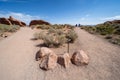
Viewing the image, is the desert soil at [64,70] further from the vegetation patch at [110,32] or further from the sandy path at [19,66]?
the vegetation patch at [110,32]

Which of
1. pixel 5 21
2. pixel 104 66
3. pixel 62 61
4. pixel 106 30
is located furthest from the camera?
pixel 5 21

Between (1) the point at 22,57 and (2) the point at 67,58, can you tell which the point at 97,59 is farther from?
(1) the point at 22,57

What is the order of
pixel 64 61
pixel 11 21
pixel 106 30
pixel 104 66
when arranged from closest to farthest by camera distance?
1. pixel 104 66
2. pixel 64 61
3. pixel 106 30
4. pixel 11 21

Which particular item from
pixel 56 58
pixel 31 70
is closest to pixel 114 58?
pixel 56 58

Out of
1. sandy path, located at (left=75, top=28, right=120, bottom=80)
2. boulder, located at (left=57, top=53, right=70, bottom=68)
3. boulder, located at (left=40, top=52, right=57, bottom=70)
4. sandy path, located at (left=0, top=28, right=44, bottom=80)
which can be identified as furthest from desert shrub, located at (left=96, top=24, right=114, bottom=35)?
sandy path, located at (left=0, top=28, right=44, bottom=80)

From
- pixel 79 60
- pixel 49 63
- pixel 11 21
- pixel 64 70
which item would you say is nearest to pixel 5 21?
pixel 11 21

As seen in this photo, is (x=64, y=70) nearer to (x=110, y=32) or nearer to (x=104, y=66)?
(x=104, y=66)

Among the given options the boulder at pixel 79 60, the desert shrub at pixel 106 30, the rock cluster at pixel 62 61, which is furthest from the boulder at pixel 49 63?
the desert shrub at pixel 106 30

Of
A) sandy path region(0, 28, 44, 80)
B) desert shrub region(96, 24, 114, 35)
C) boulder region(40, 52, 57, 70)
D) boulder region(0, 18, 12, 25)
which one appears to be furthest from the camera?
boulder region(0, 18, 12, 25)

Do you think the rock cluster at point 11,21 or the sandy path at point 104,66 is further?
the rock cluster at point 11,21

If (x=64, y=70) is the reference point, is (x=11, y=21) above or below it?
above

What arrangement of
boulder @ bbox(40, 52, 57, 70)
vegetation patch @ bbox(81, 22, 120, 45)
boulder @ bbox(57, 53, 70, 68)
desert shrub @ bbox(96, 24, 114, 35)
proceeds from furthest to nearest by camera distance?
1. desert shrub @ bbox(96, 24, 114, 35)
2. vegetation patch @ bbox(81, 22, 120, 45)
3. boulder @ bbox(57, 53, 70, 68)
4. boulder @ bbox(40, 52, 57, 70)

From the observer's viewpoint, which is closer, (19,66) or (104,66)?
(104,66)

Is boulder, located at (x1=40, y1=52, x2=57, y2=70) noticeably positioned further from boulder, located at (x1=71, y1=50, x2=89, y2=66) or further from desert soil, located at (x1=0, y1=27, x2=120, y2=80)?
boulder, located at (x1=71, y1=50, x2=89, y2=66)
